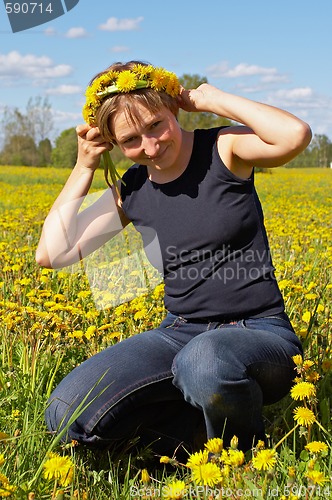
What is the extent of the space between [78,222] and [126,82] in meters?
0.65

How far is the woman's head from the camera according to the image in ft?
7.58

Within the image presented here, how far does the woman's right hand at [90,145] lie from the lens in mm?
2512

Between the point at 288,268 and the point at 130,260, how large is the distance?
1.00 m

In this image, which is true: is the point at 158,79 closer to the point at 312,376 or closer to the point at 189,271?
the point at 189,271

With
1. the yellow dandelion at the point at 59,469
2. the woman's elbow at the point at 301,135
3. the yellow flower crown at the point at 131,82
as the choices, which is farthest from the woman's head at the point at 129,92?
the yellow dandelion at the point at 59,469

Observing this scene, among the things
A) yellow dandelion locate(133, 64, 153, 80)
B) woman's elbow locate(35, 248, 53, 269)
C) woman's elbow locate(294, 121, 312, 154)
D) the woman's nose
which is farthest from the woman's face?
woman's elbow locate(35, 248, 53, 269)

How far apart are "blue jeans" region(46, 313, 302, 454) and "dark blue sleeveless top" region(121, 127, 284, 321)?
63mm

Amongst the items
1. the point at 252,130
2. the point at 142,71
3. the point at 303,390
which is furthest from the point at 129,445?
the point at 142,71

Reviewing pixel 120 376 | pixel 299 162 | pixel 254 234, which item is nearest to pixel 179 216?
pixel 254 234

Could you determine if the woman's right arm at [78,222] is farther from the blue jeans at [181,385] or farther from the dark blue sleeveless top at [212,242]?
the blue jeans at [181,385]

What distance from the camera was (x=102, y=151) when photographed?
8.41 ft

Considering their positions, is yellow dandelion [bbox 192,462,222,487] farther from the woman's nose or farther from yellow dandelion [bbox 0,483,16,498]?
the woman's nose

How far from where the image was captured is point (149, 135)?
233cm

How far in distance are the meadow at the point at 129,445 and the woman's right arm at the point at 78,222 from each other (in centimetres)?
28
